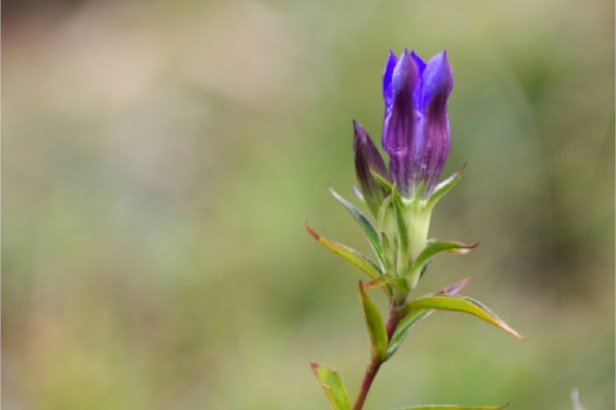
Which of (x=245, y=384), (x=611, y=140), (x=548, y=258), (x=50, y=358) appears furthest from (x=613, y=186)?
(x=50, y=358)

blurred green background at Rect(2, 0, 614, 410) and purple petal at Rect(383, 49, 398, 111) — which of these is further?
blurred green background at Rect(2, 0, 614, 410)

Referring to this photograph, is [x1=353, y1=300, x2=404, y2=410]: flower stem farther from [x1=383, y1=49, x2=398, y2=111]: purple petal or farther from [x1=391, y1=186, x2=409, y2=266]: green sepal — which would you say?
[x1=383, y1=49, x2=398, y2=111]: purple petal

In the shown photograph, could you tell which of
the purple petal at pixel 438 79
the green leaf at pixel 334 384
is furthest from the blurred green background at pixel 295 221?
the purple petal at pixel 438 79

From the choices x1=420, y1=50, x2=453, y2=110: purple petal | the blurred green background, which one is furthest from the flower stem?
the blurred green background

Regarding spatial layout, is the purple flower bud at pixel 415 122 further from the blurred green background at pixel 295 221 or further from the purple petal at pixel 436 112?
the blurred green background at pixel 295 221

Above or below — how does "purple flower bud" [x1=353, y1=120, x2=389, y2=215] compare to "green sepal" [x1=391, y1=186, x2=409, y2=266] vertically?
above

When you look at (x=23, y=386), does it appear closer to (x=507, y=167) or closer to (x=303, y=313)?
(x=303, y=313)

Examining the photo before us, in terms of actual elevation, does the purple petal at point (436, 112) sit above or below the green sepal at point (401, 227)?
above
